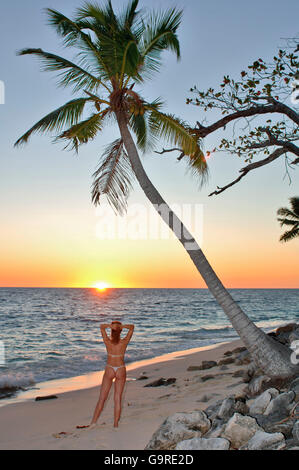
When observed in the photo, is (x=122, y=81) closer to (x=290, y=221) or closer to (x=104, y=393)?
(x=104, y=393)

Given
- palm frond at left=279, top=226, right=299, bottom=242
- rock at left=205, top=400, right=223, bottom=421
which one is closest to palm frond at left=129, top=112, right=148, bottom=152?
rock at left=205, top=400, right=223, bottom=421

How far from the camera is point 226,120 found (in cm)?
923

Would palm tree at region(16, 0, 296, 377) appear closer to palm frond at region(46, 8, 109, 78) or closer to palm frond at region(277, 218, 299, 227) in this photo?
palm frond at region(46, 8, 109, 78)

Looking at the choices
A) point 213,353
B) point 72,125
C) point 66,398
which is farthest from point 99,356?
point 72,125

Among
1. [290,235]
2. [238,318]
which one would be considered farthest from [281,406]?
[290,235]

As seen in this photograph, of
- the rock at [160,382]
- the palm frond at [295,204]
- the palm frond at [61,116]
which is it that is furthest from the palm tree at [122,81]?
the palm frond at [295,204]

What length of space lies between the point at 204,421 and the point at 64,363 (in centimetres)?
1267

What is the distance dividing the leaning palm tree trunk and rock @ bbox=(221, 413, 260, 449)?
2013 mm

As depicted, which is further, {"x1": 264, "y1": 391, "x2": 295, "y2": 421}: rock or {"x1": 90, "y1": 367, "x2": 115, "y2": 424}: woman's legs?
{"x1": 90, "y1": 367, "x2": 115, "y2": 424}: woman's legs

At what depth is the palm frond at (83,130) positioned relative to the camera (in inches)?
366

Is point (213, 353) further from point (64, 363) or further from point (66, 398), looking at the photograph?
point (66, 398)

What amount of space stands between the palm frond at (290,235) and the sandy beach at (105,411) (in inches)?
858

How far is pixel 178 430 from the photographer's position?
213 inches

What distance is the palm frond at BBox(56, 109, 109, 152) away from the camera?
9.29 meters
